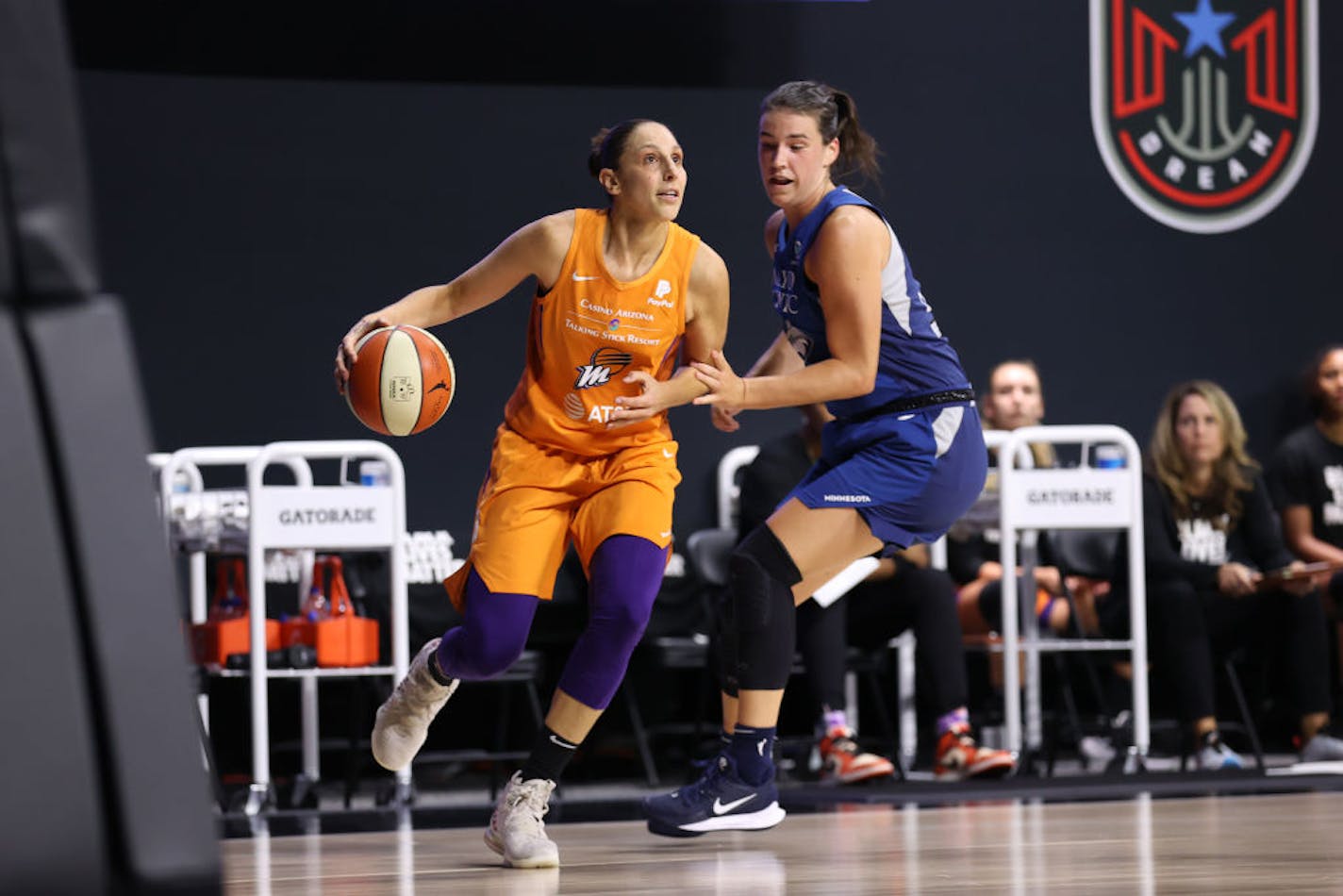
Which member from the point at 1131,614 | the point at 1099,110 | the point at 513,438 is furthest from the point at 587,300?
the point at 1099,110

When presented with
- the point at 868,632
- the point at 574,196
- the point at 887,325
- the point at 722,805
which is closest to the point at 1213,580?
the point at 868,632

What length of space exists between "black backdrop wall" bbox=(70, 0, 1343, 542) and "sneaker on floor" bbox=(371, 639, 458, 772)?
3338mm

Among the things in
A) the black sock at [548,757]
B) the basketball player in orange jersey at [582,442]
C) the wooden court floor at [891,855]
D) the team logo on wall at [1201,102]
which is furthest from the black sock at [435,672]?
the team logo on wall at [1201,102]

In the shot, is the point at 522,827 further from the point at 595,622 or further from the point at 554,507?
the point at 554,507

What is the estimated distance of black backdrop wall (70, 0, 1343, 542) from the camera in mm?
7086

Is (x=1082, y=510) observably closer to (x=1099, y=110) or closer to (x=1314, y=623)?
(x=1314, y=623)

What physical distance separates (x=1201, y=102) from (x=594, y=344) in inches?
198

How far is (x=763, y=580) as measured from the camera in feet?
12.1

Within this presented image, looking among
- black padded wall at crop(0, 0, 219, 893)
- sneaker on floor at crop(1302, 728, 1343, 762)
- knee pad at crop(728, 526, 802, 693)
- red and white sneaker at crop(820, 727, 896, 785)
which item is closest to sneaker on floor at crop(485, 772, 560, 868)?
knee pad at crop(728, 526, 802, 693)

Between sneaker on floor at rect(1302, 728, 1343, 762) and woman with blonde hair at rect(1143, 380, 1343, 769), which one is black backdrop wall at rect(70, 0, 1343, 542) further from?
sneaker on floor at rect(1302, 728, 1343, 762)

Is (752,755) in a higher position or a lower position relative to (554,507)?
lower

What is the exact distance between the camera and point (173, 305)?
7.07 metres

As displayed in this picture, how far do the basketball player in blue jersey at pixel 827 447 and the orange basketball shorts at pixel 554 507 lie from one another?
0.65 ft

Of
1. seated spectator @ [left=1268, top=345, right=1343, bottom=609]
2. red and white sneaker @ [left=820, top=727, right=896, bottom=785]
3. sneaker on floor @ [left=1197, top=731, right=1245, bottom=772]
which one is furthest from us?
seated spectator @ [left=1268, top=345, right=1343, bottom=609]
